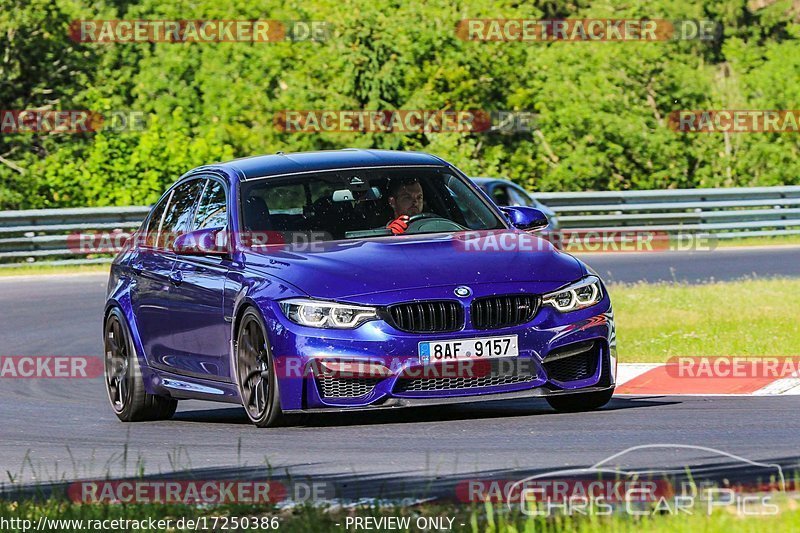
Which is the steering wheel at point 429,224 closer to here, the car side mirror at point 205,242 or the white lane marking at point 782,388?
the car side mirror at point 205,242

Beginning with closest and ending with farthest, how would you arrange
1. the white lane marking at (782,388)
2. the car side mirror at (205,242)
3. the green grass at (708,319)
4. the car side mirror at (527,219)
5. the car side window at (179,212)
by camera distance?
the car side mirror at (205,242)
the car side mirror at (527,219)
the white lane marking at (782,388)
the car side window at (179,212)
the green grass at (708,319)

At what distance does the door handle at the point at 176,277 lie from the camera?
10.6 metres

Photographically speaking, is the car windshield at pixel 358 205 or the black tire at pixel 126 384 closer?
the car windshield at pixel 358 205

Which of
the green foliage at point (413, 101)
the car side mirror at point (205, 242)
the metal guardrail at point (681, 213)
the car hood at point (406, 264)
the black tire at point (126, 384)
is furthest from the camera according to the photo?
the green foliage at point (413, 101)

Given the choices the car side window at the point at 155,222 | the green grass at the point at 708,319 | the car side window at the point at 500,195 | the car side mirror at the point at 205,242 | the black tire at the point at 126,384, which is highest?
the car side mirror at the point at 205,242

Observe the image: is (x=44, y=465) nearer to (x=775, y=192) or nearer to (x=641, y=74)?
(x=775, y=192)

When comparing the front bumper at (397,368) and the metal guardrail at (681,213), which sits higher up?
the front bumper at (397,368)

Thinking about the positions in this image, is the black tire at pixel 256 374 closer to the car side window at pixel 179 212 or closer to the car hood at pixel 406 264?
the car hood at pixel 406 264

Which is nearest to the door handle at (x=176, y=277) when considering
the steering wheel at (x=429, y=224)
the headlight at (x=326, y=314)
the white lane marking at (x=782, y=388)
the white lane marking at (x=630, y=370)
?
the steering wheel at (x=429, y=224)

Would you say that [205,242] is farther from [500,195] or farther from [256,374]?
[500,195]

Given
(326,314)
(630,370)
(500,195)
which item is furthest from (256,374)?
(500,195)

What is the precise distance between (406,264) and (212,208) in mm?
1993

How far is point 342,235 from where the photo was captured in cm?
1005

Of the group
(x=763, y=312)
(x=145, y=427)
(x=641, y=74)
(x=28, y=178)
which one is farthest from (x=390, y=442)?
(x=641, y=74)
